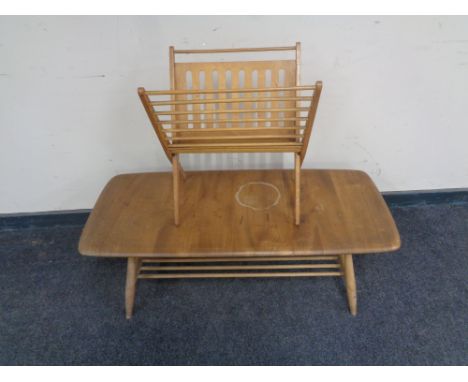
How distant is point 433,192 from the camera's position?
1684 millimetres

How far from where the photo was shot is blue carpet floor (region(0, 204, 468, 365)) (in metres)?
1.15

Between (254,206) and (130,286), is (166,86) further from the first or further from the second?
(130,286)

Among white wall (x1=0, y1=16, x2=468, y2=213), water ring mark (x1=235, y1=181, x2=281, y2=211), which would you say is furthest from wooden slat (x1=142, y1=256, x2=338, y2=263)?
white wall (x1=0, y1=16, x2=468, y2=213)

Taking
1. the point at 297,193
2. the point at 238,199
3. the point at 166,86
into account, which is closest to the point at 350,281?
the point at 297,193

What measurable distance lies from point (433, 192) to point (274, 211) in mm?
1011

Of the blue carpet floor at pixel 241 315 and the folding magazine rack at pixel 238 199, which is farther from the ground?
the folding magazine rack at pixel 238 199

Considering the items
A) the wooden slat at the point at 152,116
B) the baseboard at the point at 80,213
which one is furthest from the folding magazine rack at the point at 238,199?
the baseboard at the point at 80,213

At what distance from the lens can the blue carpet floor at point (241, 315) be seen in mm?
1154

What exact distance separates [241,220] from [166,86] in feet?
2.00

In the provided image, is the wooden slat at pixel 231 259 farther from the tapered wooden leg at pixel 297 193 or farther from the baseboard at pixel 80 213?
the baseboard at pixel 80 213

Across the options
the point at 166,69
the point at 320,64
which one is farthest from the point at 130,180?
the point at 320,64

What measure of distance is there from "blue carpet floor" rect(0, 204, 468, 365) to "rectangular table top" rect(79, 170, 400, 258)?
0.38 metres

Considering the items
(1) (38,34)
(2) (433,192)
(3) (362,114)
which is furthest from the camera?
(2) (433,192)

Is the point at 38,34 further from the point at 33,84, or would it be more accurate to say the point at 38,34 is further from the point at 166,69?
the point at 166,69
